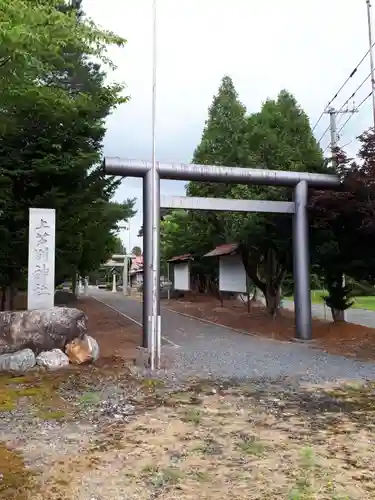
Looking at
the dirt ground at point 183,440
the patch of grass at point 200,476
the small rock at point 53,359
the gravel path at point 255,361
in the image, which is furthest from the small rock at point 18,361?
the patch of grass at point 200,476

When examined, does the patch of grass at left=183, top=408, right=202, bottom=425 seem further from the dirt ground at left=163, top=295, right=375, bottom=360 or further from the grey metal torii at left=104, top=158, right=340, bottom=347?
the dirt ground at left=163, top=295, right=375, bottom=360

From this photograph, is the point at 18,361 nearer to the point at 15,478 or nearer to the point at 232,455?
the point at 15,478

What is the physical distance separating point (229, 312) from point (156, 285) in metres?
10.7

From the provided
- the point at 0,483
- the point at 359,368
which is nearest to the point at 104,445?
→ the point at 0,483

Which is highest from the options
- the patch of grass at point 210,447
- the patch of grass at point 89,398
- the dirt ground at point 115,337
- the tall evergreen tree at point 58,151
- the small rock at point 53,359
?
the tall evergreen tree at point 58,151

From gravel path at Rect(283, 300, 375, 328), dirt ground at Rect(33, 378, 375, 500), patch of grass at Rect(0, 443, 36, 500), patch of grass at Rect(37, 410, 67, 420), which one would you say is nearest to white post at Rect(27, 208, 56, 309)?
patch of grass at Rect(37, 410, 67, 420)

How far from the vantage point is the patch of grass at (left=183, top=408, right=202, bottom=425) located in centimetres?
531

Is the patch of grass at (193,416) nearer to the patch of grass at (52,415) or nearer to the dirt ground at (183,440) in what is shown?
the dirt ground at (183,440)

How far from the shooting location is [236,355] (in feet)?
32.3

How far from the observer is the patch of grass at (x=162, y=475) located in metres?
3.61

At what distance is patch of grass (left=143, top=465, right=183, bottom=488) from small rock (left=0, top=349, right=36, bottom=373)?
4841mm

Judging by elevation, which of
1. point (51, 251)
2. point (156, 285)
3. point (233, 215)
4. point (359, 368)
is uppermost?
point (233, 215)

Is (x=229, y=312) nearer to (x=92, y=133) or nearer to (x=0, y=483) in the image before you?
(x=92, y=133)

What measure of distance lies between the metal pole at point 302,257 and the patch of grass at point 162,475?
8.39 m
